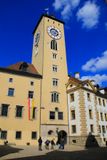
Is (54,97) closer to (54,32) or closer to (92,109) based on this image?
(92,109)

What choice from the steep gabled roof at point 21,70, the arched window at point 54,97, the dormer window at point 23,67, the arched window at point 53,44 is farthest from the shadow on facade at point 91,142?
the arched window at point 53,44

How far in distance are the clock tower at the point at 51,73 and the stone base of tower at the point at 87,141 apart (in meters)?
2.92

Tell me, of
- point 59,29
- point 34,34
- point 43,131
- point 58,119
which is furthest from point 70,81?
point 34,34

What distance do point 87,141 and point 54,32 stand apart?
98.1ft

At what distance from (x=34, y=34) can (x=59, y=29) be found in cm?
859

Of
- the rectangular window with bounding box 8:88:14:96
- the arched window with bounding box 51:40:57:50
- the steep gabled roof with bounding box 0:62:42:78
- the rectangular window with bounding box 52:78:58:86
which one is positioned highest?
the arched window with bounding box 51:40:57:50

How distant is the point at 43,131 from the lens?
38.1m

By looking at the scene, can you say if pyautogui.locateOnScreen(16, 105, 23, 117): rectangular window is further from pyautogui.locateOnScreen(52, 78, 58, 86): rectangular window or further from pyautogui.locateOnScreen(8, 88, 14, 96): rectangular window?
pyautogui.locateOnScreen(52, 78, 58, 86): rectangular window

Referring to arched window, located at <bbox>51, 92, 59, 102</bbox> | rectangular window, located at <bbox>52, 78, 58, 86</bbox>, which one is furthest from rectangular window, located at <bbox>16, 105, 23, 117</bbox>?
rectangular window, located at <bbox>52, 78, 58, 86</bbox>

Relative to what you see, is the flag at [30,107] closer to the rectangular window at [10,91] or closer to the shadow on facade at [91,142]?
the rectangular window at [10,91]

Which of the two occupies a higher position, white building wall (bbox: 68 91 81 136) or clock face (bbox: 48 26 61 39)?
clock face (bbox: 48 26 61 39)

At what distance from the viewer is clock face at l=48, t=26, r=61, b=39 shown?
4996 cm

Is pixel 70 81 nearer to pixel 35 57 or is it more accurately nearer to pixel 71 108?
pixel 71 108

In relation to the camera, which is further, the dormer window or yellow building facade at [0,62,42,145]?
the dormer window
